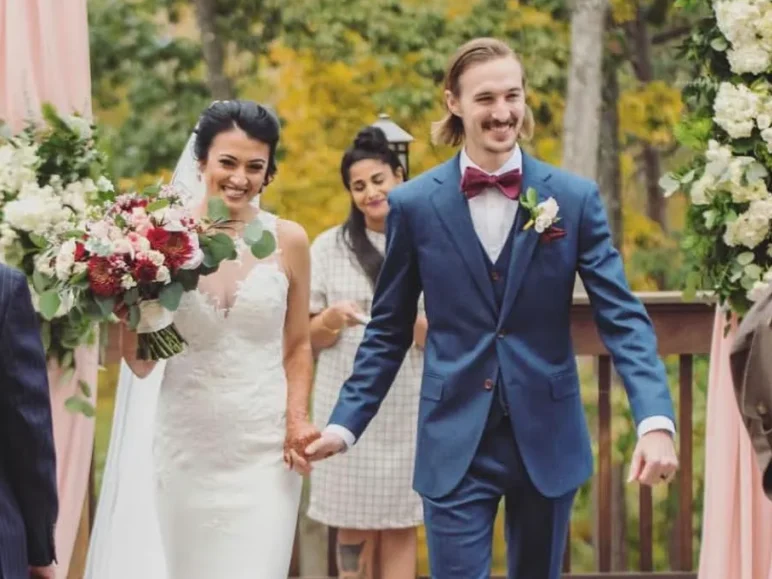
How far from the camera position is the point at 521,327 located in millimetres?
3598

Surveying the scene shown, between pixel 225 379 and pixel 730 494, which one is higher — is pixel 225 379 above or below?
above

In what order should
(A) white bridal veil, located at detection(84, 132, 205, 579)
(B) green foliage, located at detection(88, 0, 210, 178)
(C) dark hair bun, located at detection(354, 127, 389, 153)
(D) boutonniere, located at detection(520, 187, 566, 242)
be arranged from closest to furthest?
(D) boutonniere, located at detection(520, 187, 566, 242) → (A) white bridal veil, located at detection(84, 132, 205, 579) → (C) dark hair bun, located at detection(354, 127, 389, 153) → (B) green foliage, located at detection(88, 0, 210, 178)

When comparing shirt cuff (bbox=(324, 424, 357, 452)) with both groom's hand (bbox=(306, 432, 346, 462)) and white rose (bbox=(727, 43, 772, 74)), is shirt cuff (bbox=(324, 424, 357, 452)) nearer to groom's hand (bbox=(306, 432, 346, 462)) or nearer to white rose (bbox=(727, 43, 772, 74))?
groom's hand (bbox=(306, 432, 346, 462))

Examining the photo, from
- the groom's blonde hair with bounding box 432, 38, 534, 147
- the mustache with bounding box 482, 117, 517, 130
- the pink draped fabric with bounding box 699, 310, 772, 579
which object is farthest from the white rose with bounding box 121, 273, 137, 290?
the pink draped fabric with bounding box 699, 310, 772, 579

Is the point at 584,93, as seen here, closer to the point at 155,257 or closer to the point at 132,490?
the point at 132,490

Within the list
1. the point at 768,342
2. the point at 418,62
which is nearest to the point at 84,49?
the point at 768,342

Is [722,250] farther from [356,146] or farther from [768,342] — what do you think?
[768,342]

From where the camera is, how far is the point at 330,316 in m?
4.86

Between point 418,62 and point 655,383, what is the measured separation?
254 inches

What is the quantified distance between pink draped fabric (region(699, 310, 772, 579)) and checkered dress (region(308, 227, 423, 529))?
0.90m

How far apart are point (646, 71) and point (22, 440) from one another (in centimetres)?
857

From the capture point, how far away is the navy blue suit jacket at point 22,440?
2697mm

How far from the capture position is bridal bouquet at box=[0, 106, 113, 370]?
14.4 feet

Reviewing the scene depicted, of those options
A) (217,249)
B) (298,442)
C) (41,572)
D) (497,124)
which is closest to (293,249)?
(217,249)
